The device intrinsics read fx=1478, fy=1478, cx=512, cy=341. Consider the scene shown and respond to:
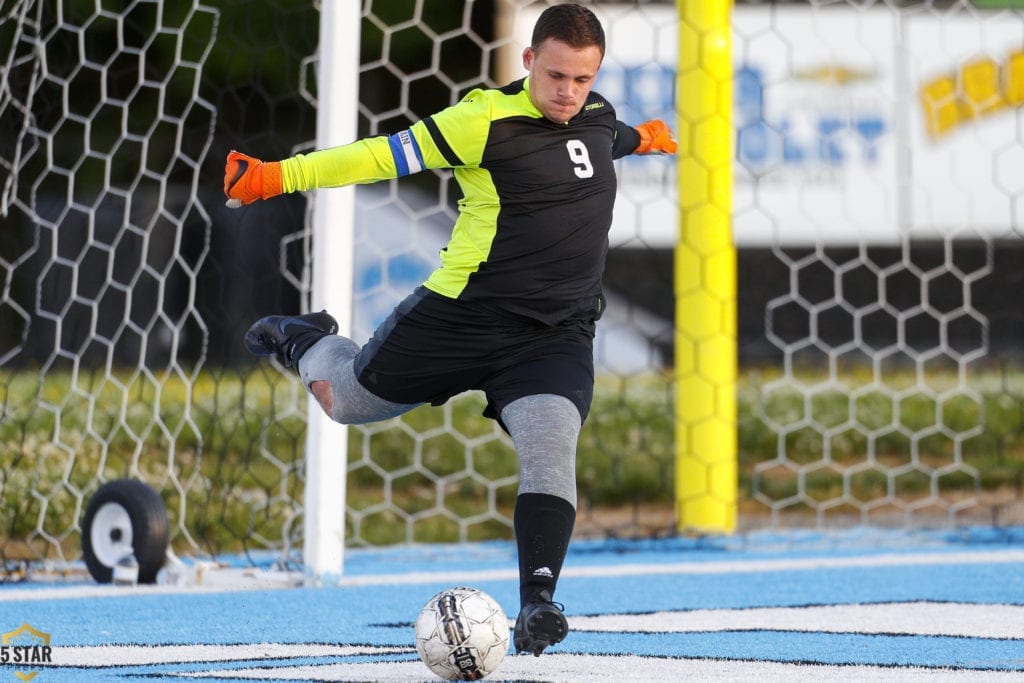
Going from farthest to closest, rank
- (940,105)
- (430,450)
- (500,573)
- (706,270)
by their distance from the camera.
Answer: (940,105) < (430,450) < (706,270) < (500,573)

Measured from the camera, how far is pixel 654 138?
4098 mm

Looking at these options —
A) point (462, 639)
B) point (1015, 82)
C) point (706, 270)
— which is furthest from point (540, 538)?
point (1015, 82)

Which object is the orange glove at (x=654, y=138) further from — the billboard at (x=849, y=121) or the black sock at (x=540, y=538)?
the billboard at (x=849, y=121)

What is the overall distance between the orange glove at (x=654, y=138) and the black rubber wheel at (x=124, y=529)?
2.08 meters

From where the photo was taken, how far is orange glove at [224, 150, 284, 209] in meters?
3.41

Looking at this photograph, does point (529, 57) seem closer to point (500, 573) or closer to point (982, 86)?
point (500, 573)

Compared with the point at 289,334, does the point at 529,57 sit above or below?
above

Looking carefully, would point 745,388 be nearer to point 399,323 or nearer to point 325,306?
point 325,306

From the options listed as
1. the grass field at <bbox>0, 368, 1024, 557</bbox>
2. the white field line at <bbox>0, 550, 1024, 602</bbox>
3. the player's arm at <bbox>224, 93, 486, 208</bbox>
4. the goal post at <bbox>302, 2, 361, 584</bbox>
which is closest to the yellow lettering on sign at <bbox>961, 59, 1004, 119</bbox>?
the grass field at <bbox>0, 368, 1024, 557</bbox>

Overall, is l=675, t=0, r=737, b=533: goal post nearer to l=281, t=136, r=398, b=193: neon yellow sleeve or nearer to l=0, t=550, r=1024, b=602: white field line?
l=0, t=550, r=1024, b=602: white field line

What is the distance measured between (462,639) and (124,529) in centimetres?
223

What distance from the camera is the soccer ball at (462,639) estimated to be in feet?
10.4

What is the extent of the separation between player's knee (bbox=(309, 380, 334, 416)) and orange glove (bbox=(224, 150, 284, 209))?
0.67m

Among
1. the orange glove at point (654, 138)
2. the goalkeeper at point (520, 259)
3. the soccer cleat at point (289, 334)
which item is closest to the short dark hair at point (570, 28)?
the goalkeeper at point (520, 259)
